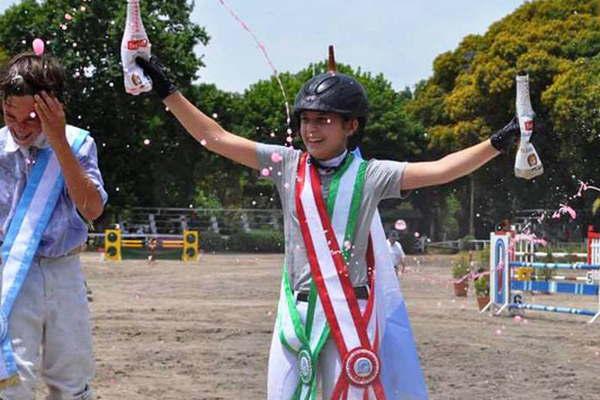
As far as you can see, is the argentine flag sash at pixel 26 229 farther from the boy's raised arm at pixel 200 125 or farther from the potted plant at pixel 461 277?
the potted plant at pixel 461 277

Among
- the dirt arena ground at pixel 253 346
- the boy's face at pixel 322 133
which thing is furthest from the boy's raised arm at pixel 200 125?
the dirt arena ground at pixel 253 346

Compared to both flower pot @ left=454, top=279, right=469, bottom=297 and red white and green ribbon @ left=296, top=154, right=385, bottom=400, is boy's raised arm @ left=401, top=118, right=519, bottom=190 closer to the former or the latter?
red white and green ribbon @ left=296, top=154, right=385, bottom=400

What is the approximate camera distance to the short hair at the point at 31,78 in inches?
137

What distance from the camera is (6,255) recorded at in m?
3.53

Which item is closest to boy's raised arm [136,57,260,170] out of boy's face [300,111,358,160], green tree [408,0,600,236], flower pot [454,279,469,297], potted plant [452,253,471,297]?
boy's face [300,111,358,160]

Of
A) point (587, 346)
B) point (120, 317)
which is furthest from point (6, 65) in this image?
point (120, 317)

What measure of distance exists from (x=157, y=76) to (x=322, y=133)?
65 centimetres

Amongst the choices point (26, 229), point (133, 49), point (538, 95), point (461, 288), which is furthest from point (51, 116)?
point (538, 95)

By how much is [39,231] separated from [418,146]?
4215cm

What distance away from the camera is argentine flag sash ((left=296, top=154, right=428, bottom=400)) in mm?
3967

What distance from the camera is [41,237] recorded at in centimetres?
353

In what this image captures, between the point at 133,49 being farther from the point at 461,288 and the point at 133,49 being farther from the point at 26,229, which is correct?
the point at 461,288

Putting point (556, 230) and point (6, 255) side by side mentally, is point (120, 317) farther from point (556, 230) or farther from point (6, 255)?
point (556, 230)

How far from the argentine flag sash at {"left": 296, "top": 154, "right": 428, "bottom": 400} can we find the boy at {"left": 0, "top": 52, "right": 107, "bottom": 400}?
0.85 meters
